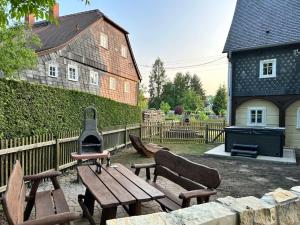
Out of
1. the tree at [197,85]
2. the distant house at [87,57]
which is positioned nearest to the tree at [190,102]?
the tree at [197,85]

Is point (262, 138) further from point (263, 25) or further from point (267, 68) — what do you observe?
point (263, 25)

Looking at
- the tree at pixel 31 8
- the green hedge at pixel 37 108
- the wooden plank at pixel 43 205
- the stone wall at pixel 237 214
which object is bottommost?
the wooden plank at pixel 43 205

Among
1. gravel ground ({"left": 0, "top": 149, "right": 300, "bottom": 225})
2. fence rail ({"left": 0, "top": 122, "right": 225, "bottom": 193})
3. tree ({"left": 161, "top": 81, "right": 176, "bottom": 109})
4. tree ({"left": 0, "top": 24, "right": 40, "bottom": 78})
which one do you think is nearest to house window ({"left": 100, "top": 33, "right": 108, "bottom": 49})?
fence rail ({"left": 0, "top": 122, "right": 225, "bottom": 193})

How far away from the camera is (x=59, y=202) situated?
3652 mm

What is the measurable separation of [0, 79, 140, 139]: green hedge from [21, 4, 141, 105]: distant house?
636 centimetres

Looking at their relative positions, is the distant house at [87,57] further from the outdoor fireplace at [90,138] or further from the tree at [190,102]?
the tree at [190,102]

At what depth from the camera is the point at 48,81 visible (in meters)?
15.5

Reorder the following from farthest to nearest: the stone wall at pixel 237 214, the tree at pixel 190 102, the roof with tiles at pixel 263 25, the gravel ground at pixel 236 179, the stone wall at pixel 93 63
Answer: the tree at pixel 190 102 → the stone wall at pixel 93 63 → the roof with tiles at pixel 263 25 → the gravel ground at pixel 236 179 → the stone wall at pixel 237 214

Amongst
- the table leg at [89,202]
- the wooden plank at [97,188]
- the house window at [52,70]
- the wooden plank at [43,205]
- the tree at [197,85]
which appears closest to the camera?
the wooden plank at [97,188]

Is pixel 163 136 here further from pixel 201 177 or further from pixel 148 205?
pixel 201 177

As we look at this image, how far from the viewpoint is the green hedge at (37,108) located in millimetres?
6199

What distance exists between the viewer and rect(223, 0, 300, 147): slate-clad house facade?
45.3 ft

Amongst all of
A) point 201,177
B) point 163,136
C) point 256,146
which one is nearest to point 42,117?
point 201,177

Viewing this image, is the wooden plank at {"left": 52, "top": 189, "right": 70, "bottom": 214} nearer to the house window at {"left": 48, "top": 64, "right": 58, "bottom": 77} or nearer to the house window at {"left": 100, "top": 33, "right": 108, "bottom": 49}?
the house window at {"left": 48, "top": 64, "right": 58, "bottom": 77}
